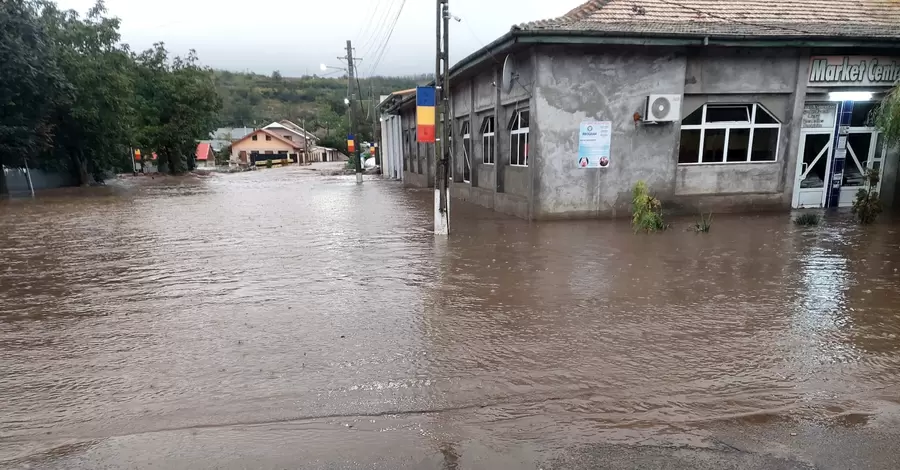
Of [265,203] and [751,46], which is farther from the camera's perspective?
[265,203]

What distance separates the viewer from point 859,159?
1382 centimetres

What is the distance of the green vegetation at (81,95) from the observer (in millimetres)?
20998

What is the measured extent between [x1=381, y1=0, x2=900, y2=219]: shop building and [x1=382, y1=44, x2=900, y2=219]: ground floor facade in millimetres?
30

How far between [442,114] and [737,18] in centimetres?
901

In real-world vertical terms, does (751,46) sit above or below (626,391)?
above

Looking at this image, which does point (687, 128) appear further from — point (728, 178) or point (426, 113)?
point (426, 113)

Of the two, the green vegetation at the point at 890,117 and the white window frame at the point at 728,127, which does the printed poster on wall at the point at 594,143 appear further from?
the green vegetation at the point at 890,117

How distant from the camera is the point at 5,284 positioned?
7137mm

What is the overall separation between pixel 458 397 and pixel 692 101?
1137cm

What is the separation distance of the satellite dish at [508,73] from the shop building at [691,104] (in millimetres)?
53

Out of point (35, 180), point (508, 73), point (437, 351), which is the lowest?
point (437, 351)

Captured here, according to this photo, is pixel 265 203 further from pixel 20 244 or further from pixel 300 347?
pixel 300 347

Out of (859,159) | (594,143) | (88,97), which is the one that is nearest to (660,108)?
(594,143)

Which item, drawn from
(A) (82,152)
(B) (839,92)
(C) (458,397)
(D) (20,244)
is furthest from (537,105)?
(A) (82,152)
